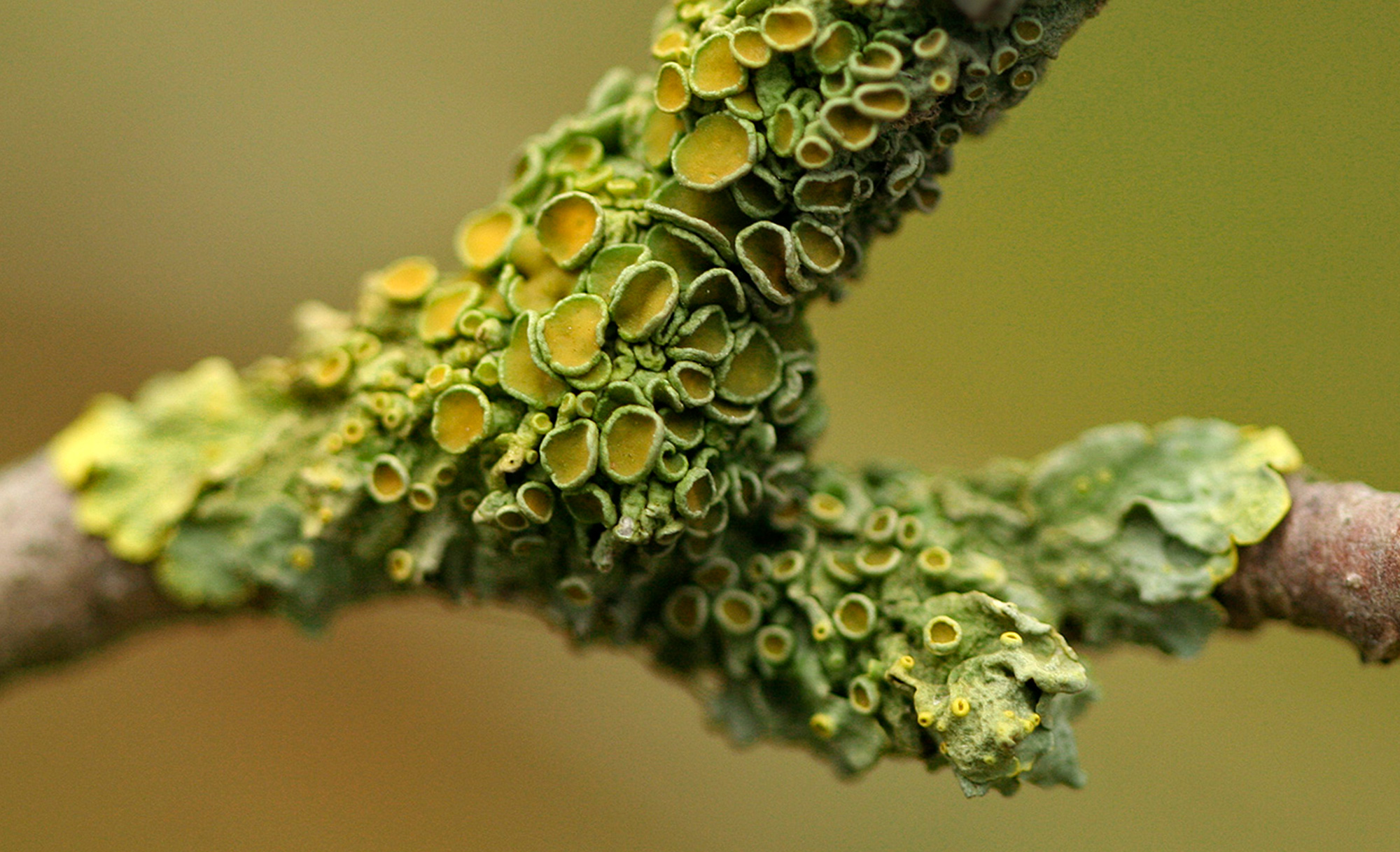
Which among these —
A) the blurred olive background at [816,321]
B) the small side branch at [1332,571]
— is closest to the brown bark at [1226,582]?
the small side branch at [1332,571]

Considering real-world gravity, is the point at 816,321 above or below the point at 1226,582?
above

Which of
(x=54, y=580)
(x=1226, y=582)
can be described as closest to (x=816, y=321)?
(x=1226, y=582)

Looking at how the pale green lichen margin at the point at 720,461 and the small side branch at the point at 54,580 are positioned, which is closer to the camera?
the pale green lichen margin at the point at 720,461

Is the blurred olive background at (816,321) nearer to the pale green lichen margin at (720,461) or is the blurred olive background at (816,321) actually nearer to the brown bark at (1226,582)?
the brown bark at (1226,582)

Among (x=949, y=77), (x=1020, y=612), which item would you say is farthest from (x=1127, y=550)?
(x=949, y=77)

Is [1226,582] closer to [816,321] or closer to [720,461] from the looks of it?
[720,461]

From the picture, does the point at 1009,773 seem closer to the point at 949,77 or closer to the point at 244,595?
the point at 949,77
